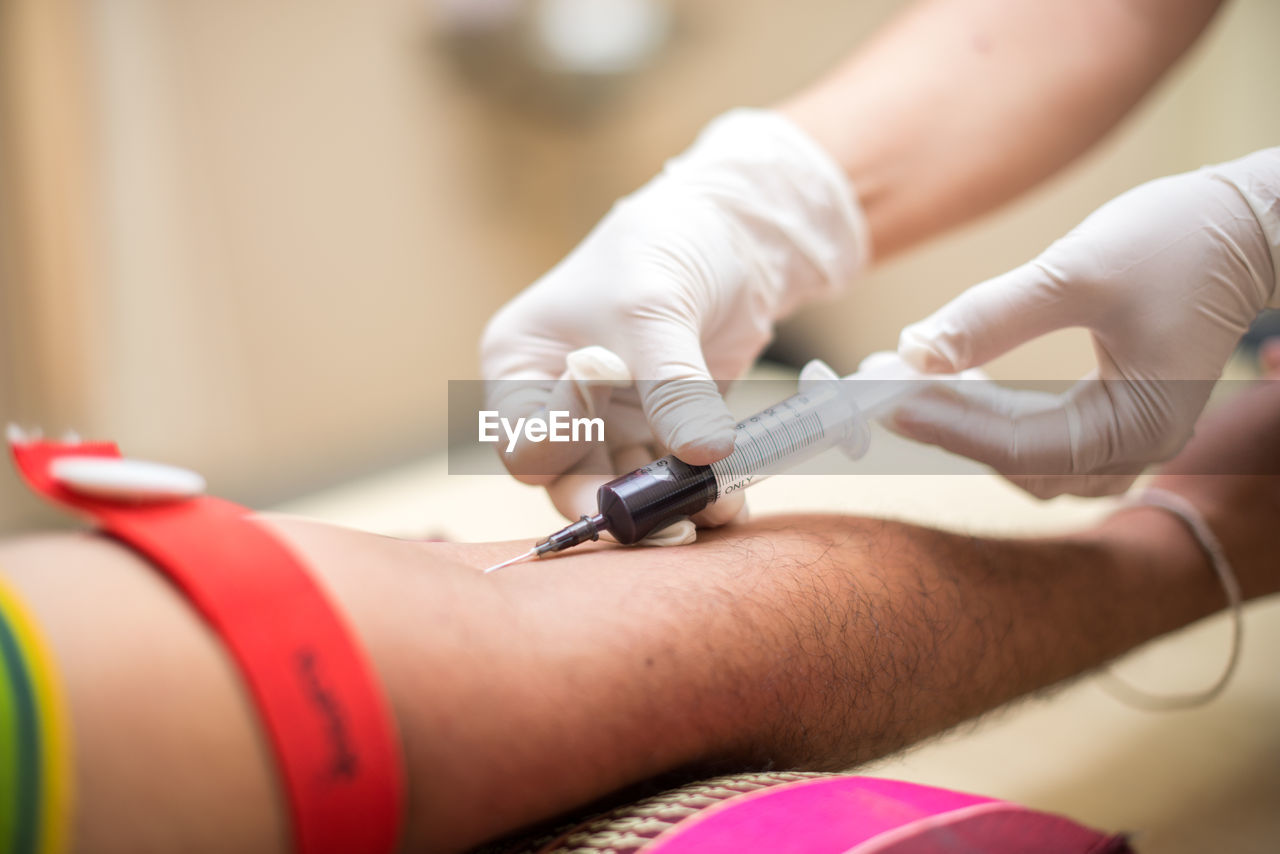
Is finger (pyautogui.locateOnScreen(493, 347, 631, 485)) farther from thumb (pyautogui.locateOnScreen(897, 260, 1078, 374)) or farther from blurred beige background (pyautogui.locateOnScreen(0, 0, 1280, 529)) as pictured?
blurred beige background (pyautogui.locateOnScreen(0, 0, 1280, 529))

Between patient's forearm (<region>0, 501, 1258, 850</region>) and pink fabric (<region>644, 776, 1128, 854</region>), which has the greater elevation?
patient's forearm (<region>0, 501, 1258, 850</region>)

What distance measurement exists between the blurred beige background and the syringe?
546 millimetres

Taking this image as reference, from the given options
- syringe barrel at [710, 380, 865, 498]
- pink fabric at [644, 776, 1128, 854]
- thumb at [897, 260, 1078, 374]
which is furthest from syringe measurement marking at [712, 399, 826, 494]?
pink fabric at [644, 776, 1128, 854]

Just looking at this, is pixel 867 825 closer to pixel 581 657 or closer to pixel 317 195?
pixel 581 657

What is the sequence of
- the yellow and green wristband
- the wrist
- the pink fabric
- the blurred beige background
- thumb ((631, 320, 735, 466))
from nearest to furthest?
the yellow and green wristband
the pink fabric
thumb ((631, 320, 735, 466))
the wrist
the blurred beige background

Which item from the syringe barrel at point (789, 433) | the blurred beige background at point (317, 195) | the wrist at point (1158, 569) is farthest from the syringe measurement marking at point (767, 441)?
the blurred beige background at point (317, 195)

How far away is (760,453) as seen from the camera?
0.66 m

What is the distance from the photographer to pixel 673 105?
1589mm

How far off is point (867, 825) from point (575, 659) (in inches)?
7.9

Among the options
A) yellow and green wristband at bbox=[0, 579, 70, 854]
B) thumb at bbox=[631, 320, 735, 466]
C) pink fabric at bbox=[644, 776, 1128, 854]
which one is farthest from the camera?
thumb at bbox=[631, 320, 735, 466]

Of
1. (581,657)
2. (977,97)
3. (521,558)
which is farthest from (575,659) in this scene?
(977,97)

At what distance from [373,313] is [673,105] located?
30.5 inches

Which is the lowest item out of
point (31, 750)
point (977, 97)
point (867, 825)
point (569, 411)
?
point (867, 825)

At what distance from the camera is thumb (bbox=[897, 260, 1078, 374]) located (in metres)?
0.66
